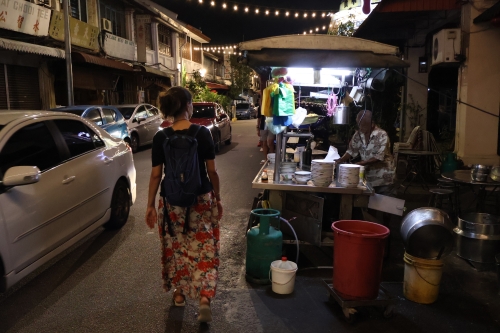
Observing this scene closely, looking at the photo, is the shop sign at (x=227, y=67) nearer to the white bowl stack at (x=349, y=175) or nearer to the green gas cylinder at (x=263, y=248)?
the white bowl stack at (x=349, y=175)

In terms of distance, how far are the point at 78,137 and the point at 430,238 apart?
4.22 m

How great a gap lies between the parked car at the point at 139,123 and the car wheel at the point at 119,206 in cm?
924

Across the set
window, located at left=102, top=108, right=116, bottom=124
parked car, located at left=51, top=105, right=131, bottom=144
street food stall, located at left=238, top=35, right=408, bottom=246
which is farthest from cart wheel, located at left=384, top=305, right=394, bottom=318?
window, located at left=102, top=108, right=116, bottom=124

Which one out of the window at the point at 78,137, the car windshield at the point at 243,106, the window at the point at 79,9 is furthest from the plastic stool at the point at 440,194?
the car windshield at the point at 243,106

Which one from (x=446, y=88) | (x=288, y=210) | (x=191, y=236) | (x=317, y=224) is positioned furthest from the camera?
(x=446, y=88)

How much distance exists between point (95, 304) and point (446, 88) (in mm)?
13364

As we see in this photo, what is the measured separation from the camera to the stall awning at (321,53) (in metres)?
5.14

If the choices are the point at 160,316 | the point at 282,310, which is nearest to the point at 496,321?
the point at 282,310

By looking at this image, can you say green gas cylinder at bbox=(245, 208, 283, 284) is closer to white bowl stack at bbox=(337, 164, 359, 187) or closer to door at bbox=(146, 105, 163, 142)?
white bowl stack at bbox=(337, 164, 359, 187)

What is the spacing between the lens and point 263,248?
452 centimetres

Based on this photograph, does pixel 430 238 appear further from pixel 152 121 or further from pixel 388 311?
pixel 152 121

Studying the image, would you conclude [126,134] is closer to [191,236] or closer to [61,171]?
[61,171]

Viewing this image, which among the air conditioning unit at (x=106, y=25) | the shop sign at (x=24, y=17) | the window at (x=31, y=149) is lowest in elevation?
the window at (x=31, y=149)

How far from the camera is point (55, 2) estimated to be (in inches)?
643
